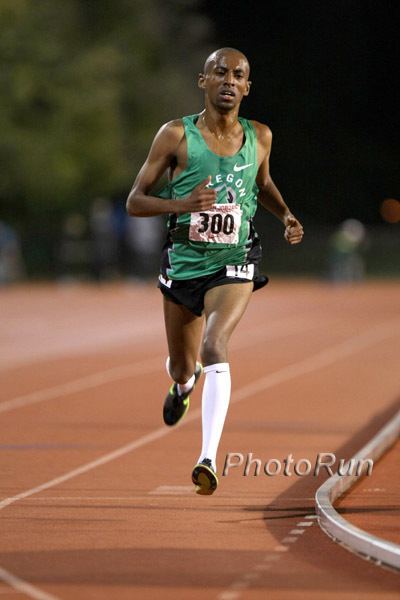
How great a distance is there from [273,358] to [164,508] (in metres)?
13.4

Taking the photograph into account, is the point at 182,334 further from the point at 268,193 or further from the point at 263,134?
the point at 263,134

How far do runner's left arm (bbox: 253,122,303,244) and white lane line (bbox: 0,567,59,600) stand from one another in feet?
9.89

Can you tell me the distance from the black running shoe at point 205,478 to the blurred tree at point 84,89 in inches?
1431

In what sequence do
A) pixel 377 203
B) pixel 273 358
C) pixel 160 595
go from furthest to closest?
pixel 377 203, pixel 273 358, pixel 160 595

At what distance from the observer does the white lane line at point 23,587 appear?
6.18 meters

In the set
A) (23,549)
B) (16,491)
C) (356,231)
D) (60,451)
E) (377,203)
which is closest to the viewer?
(23,549)

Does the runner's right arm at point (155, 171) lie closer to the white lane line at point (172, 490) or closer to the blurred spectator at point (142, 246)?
the white lane line at point (172, 490)

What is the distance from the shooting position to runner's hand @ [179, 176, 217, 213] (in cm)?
825

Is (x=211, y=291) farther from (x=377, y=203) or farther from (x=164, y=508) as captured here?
(x=377, y=203)

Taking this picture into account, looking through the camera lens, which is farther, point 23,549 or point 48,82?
point 48,82

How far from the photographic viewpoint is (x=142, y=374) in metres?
19.5

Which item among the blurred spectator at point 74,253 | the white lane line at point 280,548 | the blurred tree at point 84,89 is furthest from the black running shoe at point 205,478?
the blurred spectator at point 74,253

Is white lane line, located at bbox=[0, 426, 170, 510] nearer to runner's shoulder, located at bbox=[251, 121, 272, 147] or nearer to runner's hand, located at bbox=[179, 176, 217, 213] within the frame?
runner's hand, located at bbox=[179, 176, 217, 213]

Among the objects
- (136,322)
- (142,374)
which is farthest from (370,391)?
(136,322)
